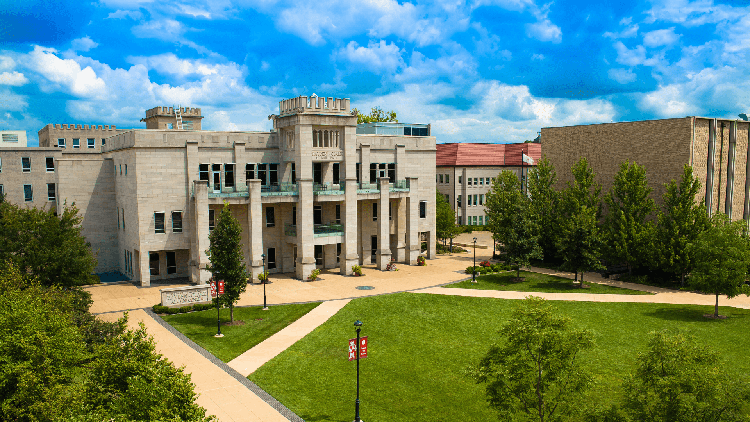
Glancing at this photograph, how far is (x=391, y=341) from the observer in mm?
32094

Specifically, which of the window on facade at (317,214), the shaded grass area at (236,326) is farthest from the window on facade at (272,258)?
the shaded grass area at (236,326)

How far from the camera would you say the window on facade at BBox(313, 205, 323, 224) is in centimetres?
5356

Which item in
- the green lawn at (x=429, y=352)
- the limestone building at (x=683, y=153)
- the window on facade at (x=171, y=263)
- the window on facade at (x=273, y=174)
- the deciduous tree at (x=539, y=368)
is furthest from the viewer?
the window on facade at (x=273, y=174)

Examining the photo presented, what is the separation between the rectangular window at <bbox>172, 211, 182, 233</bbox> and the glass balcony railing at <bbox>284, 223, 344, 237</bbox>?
9492 millimetres

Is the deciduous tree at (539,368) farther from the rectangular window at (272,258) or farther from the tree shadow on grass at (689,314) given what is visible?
the rectangular window at (272,258)

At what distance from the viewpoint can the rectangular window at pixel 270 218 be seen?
51125 mm

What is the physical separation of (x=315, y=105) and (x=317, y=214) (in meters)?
11.0

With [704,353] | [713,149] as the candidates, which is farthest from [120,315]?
[713,149]

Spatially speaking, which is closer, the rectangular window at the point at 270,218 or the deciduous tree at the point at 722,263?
the deciduous tree at the point at 722,263

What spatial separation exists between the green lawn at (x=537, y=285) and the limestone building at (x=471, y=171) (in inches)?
1394

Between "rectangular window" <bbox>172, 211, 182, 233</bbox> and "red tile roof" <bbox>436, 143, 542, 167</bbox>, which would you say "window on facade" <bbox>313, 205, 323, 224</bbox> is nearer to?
"rectangular window" <bbox>172, 211, 182, 233</bbox>

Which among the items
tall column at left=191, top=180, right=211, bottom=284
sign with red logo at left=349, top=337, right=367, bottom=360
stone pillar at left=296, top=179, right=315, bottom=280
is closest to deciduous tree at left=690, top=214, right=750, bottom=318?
sign with red logo at left=349, top=337, right=367, bottom=360

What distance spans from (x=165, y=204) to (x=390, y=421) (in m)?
31.2

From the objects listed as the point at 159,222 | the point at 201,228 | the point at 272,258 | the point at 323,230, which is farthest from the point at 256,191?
the point at 159,222
